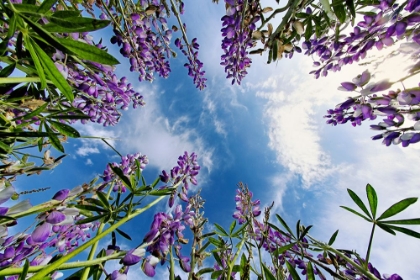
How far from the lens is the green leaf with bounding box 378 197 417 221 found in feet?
2.95

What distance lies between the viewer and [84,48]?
589mm

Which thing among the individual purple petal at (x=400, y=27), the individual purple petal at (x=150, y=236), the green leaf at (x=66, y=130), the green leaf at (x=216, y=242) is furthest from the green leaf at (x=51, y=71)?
the individual purple petal at (x=400, y=27)

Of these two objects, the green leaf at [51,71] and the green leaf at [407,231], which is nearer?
the green leaf at [51,71]

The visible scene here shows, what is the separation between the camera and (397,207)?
931 mm

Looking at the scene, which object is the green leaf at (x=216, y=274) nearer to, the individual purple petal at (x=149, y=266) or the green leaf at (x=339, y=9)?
the individual purple petal at (x=149, y=266)

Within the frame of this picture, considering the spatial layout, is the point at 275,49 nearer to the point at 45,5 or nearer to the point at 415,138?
the point at 415,138

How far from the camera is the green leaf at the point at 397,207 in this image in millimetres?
900

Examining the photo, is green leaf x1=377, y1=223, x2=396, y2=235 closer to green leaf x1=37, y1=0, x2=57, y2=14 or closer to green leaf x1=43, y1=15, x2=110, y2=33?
green leaf x1=43, y1=15, x2=110, y2=33

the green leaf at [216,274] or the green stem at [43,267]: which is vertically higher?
the green leaf at [216,274]

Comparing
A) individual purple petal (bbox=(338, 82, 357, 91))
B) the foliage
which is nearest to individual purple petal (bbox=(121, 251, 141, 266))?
→ the foliage

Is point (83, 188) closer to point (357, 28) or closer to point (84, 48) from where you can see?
point (84, 48)

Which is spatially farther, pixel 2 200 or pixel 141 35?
pixel 141 35

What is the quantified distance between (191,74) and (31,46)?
2889 millimetres

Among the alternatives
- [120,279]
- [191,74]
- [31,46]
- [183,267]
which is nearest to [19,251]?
[120,279]
